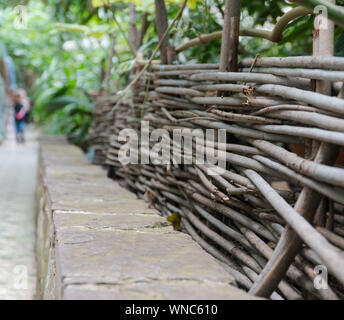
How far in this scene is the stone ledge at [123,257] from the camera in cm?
93

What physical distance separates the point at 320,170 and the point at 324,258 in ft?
0.59

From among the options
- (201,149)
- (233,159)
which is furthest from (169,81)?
(233,159)

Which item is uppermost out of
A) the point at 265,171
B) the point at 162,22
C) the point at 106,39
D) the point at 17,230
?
the point at 106,39

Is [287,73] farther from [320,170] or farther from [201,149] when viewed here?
[201,149]

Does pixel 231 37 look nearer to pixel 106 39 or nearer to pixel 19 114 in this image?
pixel 106 39

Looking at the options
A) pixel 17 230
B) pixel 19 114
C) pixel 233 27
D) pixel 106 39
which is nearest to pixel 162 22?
pixel 233 27

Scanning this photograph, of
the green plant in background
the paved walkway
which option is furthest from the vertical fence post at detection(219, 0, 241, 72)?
the paved walkway

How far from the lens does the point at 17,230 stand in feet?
10.0

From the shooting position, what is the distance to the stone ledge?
0.93 meters

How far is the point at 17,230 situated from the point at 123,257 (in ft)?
7.06

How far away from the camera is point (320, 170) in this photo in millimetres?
915

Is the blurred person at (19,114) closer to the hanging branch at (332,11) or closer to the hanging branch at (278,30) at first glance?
the hanging branch at (278,30)

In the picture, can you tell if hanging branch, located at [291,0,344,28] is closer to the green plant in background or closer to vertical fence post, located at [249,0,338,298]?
vertical fence post, located at [249,0,338,298]

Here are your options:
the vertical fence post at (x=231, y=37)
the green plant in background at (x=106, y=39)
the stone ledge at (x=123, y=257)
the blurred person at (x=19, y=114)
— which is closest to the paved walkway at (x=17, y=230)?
the stone ledge at (x=123, y=257)
